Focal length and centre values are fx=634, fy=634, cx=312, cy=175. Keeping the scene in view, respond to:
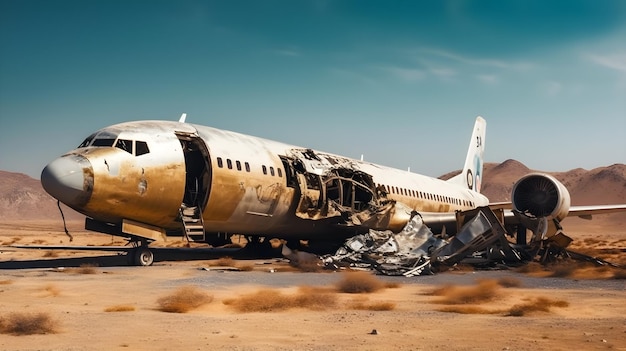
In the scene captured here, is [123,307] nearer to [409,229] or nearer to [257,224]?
[257,224]

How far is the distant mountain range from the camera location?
152750 mm

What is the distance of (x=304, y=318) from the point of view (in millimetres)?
9219

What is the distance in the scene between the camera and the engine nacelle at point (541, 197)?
24078 mm

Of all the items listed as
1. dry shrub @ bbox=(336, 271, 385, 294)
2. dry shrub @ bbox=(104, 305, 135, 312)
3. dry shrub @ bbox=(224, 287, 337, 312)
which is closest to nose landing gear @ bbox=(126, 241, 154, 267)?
dry shrub @ bbox=(336, 271, 385, 294)

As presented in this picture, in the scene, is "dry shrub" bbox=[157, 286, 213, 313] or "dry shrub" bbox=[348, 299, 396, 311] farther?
"dry shrub" bbox=[348, 299, 396, 311]

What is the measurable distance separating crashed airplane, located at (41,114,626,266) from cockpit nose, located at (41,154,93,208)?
0.03 meters

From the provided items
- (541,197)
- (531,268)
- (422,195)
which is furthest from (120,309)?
(422,195)

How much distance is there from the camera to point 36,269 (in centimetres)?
1794

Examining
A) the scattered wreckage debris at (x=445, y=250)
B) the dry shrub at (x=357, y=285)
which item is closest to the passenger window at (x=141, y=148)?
the scattered wreckage debris at (x=445, y=250)

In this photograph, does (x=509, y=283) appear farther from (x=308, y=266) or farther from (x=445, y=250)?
(x=308, y=266)

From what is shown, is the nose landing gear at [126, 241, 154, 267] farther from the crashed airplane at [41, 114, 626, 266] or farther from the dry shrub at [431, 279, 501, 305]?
the dry shrub at [431, 279, 501, 305]

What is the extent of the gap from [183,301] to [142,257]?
9.52m

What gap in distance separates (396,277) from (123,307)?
894 centimetres

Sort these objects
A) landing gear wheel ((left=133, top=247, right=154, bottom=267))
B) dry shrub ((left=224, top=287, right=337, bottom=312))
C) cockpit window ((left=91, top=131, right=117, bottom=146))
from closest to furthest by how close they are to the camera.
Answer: dry shrub ((left=224, top=287, right=337, bottom=312)), cockpit window ((left=91, top=131, right=117, bottom=146)), landing gear wheel ((left=133, top=247, right=154, bottom=267))
